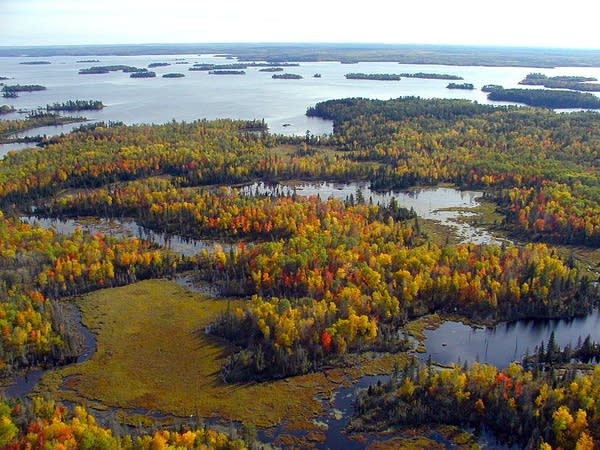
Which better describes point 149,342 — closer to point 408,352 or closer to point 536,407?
point 408,352

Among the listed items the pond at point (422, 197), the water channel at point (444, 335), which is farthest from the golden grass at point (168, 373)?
the pond at point (422, 197)

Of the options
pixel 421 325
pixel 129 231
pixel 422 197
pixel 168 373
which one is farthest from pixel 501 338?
pixel 129 231

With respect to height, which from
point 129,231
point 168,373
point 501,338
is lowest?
point 168,373

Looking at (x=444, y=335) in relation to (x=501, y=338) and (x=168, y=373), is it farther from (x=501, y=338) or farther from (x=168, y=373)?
(x=168, y=373)

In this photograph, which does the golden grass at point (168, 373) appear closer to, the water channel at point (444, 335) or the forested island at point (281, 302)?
the forested island at point (281, 302)

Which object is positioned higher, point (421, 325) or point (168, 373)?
point (421, 325)

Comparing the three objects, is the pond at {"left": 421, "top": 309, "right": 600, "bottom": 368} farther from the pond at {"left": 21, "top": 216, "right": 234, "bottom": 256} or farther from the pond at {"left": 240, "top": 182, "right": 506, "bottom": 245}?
→ the pond at {"left": 21, "top": 216, "right": 234, "bottom": 256}
